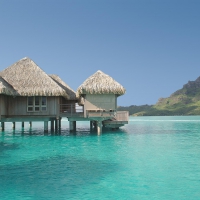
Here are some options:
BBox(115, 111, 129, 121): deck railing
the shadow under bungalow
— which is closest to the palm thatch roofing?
the shadow under bungalow

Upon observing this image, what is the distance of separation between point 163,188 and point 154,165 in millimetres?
2742

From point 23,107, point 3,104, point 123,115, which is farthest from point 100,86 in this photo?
point 3,104

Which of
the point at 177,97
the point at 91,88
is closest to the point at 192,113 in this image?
the point at 177,97

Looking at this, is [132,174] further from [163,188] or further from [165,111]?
[165,111]

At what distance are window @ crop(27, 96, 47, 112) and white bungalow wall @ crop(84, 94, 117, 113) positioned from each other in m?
3.31

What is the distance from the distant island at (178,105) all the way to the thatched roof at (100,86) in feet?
349

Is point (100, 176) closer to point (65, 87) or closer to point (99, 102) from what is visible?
point (99, 102)

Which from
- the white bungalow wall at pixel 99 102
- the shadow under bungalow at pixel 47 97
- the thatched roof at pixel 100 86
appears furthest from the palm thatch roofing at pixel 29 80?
the white bungalow wall at pixel 99 102

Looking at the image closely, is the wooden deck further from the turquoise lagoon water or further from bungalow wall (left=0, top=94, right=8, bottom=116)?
the turquoise lagoon water

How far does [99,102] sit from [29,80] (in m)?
5.79

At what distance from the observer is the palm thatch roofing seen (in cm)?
2007

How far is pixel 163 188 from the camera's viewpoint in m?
7.17

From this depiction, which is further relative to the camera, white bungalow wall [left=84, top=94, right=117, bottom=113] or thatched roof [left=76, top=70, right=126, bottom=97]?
white bungalow wall [left=84, top=94, right=117, bottom=113]

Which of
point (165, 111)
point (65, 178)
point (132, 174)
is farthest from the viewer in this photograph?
point (165, 111)
